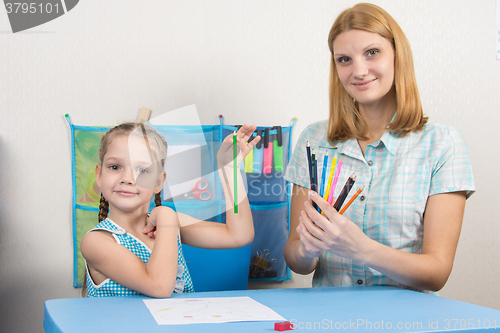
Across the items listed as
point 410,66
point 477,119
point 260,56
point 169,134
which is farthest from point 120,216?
point 477,119

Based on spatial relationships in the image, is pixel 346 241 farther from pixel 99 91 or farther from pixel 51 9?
pixel 51 9

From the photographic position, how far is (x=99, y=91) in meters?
1.34

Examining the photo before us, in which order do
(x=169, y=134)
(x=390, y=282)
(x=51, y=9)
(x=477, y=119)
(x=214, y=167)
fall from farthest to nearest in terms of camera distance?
(x=477, y=119), (x=51, y=9), (x=214, y=167), (x=169, y=134), (x=390, y=282)

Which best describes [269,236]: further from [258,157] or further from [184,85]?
[184,85]

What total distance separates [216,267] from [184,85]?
64cm

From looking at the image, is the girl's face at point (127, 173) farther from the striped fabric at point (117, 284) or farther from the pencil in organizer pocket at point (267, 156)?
the pencil in organizer pocket at point (267, 156)

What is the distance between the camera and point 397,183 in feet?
2.73

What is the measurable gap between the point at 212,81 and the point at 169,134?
1.65 feet

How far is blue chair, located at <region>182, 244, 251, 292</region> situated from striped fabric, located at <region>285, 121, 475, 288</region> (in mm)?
370

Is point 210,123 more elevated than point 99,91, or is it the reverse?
point 99,91

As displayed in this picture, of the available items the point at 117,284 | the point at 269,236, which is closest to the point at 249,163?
the point at 269,236

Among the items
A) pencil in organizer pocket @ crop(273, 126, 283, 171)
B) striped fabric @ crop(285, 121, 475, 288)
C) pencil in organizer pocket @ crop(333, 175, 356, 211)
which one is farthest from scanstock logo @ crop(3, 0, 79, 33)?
pencil in organizer pocket @ crop(333, 175, 356, 211)

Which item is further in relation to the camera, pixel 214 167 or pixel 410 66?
pixel 214 167

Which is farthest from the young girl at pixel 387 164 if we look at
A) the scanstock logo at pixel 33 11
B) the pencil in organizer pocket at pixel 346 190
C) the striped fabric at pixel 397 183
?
the scanstock logo at pixel 33 11
